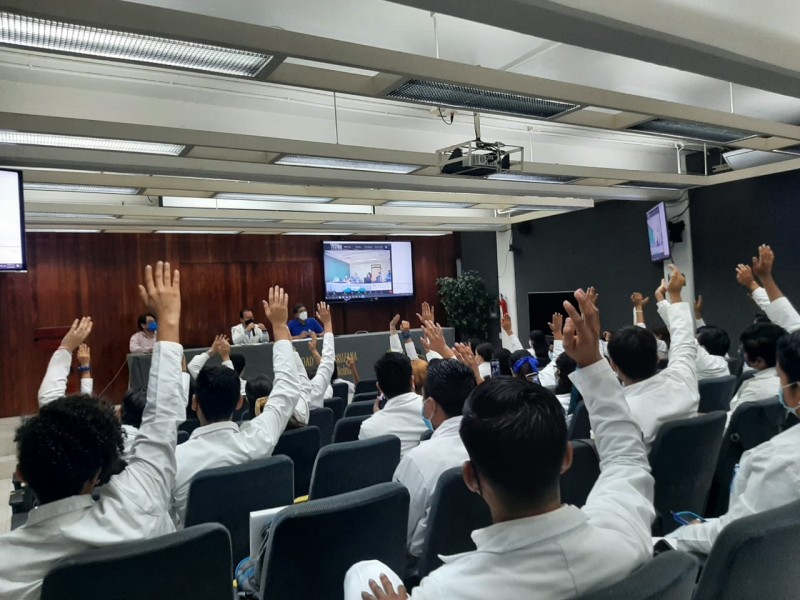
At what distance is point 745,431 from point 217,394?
2.41m

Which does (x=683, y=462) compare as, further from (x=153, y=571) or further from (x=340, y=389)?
(x=340, y=389)

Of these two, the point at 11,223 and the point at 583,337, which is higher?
the point at 11,223

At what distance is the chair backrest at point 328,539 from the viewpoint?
1.65 meters

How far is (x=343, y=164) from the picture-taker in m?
5.38

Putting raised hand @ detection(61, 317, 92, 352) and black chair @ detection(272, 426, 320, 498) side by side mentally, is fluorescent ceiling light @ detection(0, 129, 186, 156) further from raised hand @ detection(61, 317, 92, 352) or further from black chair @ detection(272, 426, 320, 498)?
black chair @ detection(272, 426, 320, 498)

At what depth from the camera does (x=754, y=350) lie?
3373 millimetres

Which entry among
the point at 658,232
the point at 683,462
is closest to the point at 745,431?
the point at 683,462

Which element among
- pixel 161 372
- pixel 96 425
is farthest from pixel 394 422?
pixel 96 425

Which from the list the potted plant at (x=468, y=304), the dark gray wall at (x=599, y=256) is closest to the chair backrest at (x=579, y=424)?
the dark gray wall at (x=599, y=256)

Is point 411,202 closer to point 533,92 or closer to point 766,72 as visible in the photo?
point 533,92

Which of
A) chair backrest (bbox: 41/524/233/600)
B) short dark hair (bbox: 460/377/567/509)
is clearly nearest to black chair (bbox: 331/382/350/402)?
chair backrest (bbox: 41/524/233/600)

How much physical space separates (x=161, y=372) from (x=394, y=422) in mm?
1639

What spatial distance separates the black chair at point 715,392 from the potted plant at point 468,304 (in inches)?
321

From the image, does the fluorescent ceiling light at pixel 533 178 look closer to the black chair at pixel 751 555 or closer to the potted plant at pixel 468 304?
the black chair at pixel 751 555
